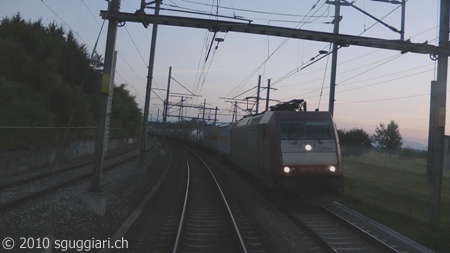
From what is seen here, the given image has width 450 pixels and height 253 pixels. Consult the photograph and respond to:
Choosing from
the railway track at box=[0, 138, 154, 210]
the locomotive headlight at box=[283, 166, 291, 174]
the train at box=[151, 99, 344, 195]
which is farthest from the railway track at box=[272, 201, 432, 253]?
the railway track at box=[0, 138, 154, 210]

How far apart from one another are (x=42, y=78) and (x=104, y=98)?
23656 mm

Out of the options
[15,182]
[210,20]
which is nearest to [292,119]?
[210,20]

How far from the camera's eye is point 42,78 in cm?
3234

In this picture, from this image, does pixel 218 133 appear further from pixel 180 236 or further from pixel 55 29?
pixel 180 236

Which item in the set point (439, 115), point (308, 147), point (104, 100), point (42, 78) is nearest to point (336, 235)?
point (308, 147)

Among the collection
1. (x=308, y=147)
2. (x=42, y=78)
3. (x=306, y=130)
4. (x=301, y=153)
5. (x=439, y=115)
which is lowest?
(x=301, y=153)

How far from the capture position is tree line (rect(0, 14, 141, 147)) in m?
23.2

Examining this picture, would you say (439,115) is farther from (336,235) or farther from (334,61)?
(334,61)

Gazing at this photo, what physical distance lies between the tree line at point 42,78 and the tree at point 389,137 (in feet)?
162

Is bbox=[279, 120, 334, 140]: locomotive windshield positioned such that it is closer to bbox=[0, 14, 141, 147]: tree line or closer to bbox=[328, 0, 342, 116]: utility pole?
bbox=[328, 0, 342, 116]: utility pole

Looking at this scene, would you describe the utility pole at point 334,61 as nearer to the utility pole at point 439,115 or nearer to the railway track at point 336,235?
the utility pole at point 439,115

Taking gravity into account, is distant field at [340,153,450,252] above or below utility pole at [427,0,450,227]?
below

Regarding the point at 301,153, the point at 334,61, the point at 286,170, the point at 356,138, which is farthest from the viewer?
the point at 356,138

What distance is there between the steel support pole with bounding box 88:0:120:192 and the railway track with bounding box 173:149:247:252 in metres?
2.61
